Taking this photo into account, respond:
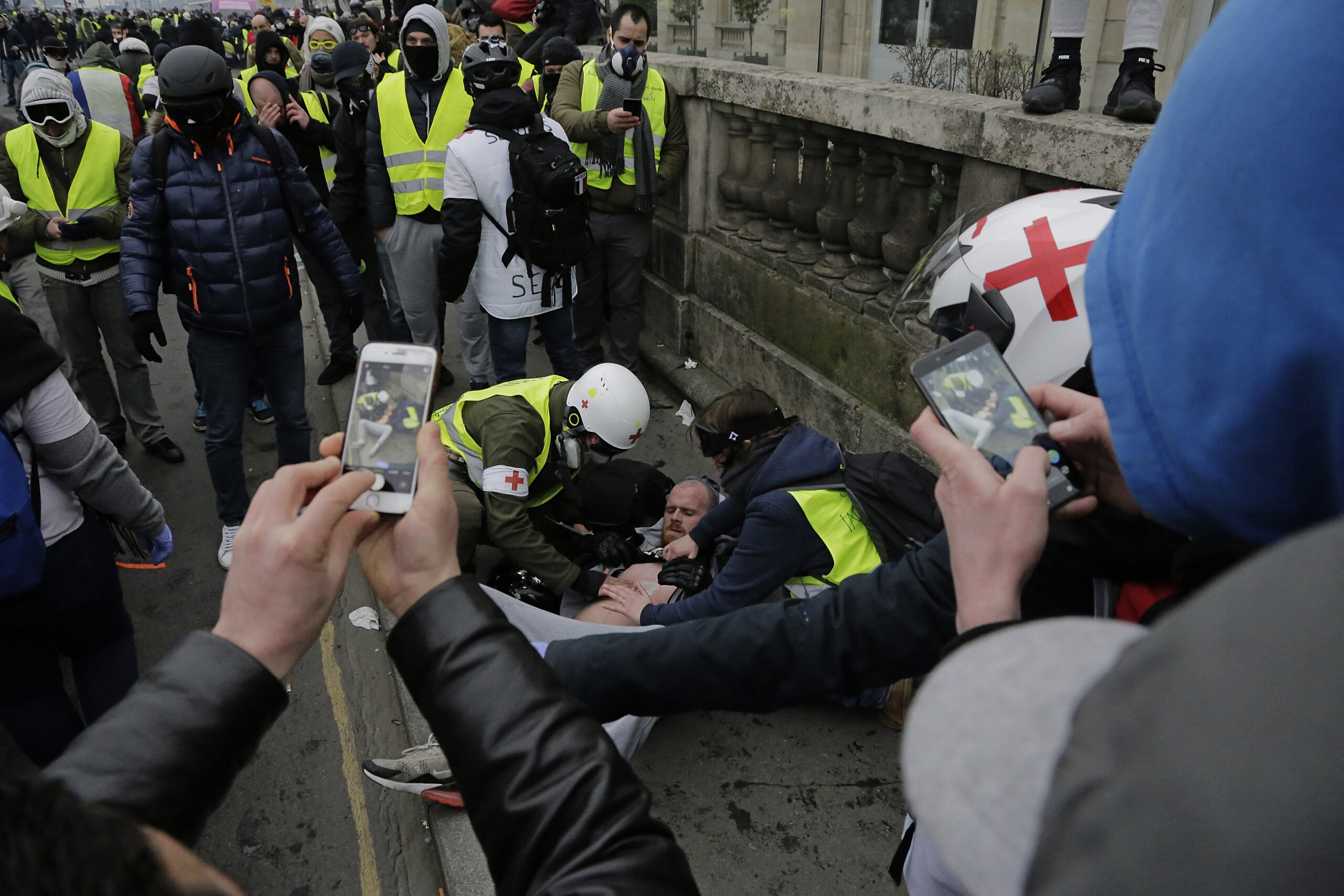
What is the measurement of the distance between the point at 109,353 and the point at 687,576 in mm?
3810

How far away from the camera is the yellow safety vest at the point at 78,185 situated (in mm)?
4555

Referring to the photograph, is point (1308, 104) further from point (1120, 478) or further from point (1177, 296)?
point (1120, 478)

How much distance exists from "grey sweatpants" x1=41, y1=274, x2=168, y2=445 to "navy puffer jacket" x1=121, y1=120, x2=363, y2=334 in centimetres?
97

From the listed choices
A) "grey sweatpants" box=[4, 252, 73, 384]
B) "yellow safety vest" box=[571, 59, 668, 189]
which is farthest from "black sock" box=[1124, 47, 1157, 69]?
"grey sweatpants" box=[4, 252, 73, 384]

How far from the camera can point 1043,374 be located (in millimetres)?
1981

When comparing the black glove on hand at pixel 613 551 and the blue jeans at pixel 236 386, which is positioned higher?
the blue jeans at pixel 236 386

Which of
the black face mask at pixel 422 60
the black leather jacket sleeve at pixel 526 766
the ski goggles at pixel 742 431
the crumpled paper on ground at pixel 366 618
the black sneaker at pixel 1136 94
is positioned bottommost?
the crumpled paper on ground at pixel 366 618

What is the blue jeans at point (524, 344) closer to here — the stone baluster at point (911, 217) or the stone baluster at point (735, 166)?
the stone baluster at point (735, 166)

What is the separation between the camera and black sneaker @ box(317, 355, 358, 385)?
6164mm

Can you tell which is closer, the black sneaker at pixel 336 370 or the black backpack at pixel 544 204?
the black backpack at pixel 544 204

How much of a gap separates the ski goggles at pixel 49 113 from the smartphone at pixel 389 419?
12.9 feet

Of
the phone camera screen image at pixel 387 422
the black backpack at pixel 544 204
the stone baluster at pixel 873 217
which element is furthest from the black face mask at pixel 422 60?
the phone camera screen image at pixel 387 422

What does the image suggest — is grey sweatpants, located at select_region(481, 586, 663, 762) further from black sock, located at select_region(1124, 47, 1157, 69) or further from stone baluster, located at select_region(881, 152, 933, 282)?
black sock, located at select_region(1124, 47, 1157, 69)

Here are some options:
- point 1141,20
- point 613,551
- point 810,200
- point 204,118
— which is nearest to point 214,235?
point 204,118
